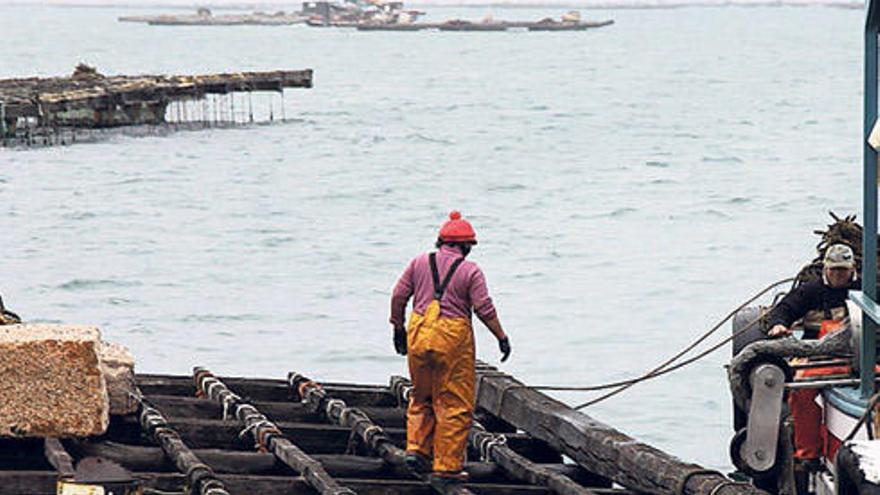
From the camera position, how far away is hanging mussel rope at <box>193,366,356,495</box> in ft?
42.5

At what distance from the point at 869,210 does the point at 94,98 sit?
2101 inches

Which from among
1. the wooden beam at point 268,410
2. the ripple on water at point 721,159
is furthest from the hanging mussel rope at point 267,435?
the ripple on water at point 721,159

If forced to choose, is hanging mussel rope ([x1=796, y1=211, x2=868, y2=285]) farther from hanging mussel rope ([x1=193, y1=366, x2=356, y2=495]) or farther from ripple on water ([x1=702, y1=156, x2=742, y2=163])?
ripple on water ([x1=702, y1=156, x2=742, y2=163])

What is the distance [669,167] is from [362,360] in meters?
35.4

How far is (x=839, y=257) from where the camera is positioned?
1343 cm

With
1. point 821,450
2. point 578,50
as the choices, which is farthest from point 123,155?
point 578,50

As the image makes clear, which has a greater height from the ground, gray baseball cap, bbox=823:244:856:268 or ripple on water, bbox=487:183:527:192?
gray baseball cap, bbox=823:244:856:268

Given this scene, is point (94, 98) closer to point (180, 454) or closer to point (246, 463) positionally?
point (246, 463)

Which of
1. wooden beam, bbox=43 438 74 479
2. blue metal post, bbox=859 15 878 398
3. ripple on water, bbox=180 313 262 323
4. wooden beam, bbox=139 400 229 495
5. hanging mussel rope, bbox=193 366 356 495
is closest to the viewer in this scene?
blue metal post, bbox=859 15 878 398

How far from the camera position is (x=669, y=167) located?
67375mm

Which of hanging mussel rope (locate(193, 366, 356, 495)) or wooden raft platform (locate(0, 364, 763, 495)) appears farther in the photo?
wooden raft platform (locate(0, 364, 763, 495))

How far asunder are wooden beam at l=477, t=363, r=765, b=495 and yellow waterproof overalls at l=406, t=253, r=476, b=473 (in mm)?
1181

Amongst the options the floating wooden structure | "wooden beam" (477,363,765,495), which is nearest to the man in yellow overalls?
"wooden beam" (477,363,765,495)

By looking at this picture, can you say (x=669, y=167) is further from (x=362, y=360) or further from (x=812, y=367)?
(x=812, y=367)
